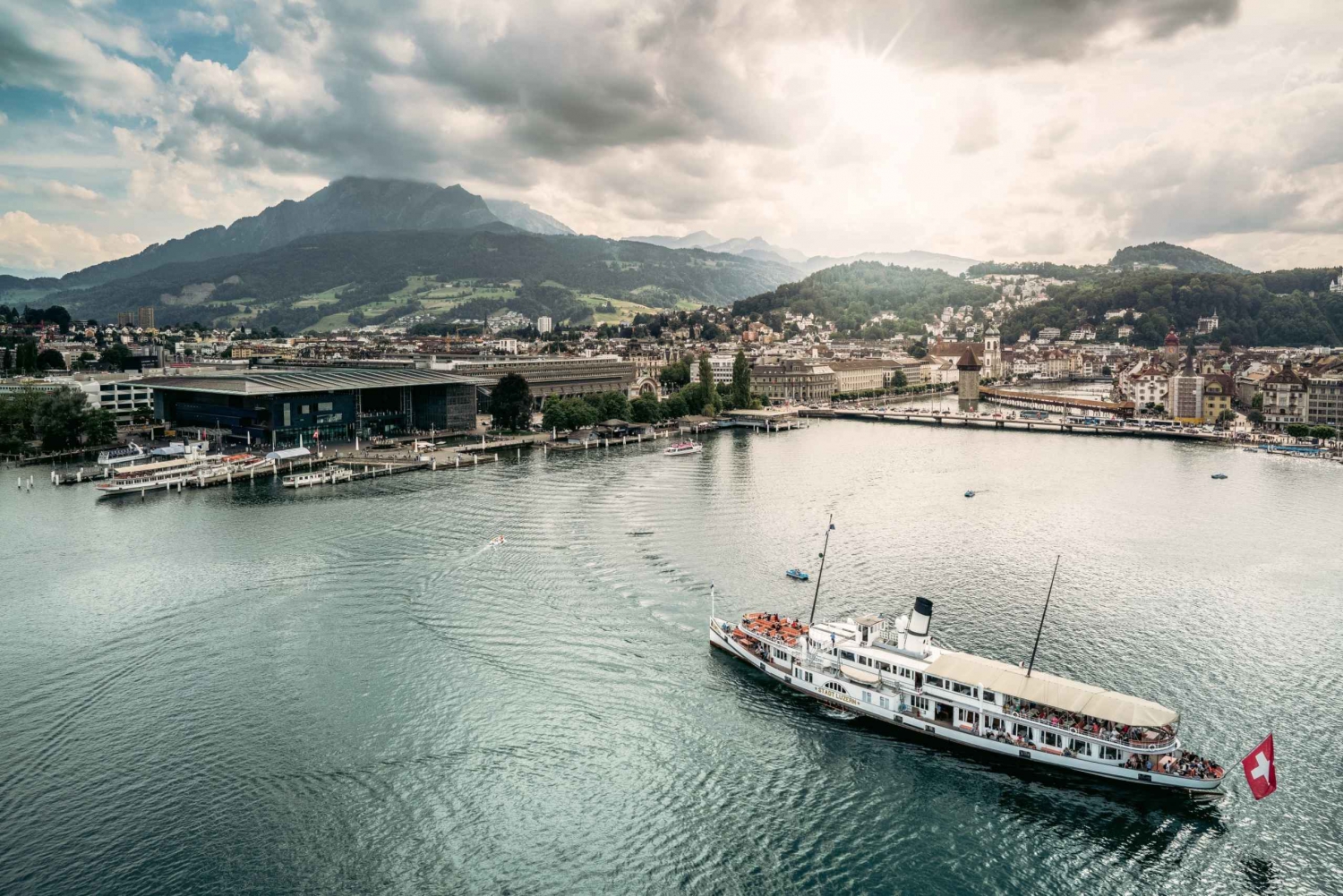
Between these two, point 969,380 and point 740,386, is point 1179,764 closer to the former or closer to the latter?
point 740,386

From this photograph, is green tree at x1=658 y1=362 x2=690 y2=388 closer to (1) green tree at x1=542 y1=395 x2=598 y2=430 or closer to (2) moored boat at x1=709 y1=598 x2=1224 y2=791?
(1) green tree at x1=542 y1=395 x2=598 y2=430

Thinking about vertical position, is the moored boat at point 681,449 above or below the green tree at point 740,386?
below

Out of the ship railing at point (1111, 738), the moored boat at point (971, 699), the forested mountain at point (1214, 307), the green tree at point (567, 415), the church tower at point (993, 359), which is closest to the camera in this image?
the ship railing at point (1111, 738)

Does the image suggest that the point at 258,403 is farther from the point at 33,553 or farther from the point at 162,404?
the point at 33,553

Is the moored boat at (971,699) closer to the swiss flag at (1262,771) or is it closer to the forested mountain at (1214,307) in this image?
the swiss flag at (1262,771)

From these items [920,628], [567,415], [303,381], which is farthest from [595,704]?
→ [567,415]

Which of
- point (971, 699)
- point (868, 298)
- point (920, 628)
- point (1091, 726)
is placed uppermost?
point (868, 298)

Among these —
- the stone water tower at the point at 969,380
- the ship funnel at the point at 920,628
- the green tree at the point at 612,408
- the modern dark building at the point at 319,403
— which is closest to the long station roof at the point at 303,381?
the modern dark building at the point at 319,403
